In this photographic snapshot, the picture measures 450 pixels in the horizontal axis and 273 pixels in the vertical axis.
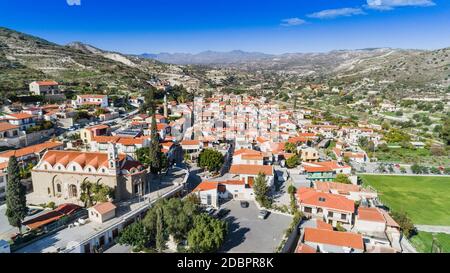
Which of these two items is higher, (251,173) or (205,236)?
(251,173)

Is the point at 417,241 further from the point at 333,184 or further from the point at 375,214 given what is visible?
the point at 333,184

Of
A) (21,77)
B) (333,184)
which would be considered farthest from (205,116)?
(21,77)

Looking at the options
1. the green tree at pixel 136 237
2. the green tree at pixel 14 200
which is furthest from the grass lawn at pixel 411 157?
the green tree at pixel 14 200

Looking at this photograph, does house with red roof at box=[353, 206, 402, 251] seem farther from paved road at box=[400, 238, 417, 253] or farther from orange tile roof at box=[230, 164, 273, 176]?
orange tile roof at box=[230, 164, 273, 176]

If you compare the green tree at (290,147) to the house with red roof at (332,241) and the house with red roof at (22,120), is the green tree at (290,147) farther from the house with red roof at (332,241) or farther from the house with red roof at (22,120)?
the house with red roof at (22,120)

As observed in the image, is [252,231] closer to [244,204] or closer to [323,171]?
[244,204]

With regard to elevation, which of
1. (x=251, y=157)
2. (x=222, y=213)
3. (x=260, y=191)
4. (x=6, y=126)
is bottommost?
(x=222, y=213)

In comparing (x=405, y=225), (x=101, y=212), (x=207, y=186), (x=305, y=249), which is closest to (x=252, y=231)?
(x=305, y=249)
